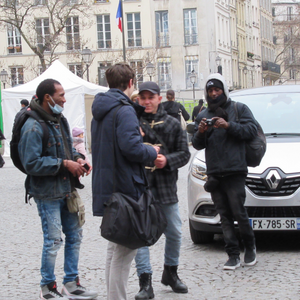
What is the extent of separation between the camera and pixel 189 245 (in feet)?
23.9

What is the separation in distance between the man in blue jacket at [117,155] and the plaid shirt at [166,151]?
2.63 ft

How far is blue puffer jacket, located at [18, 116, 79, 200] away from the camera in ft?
16.1

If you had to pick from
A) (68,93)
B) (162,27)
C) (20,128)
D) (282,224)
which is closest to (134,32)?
(162,27)

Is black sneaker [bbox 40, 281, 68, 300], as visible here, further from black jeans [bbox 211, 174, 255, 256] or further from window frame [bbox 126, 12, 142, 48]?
window frame [bbox 126, 12, 142, 48]

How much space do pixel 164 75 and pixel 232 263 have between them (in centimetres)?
4874

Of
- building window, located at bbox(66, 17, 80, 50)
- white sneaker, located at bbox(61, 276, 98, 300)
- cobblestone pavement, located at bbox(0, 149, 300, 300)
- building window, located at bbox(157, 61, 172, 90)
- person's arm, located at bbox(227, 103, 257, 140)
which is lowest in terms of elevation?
cobblestone pavement, located at bbox(0, 149, 300, 300)

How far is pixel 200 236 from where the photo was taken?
7.18 metres

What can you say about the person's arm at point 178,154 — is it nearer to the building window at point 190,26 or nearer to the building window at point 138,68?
the building window at point 138,68

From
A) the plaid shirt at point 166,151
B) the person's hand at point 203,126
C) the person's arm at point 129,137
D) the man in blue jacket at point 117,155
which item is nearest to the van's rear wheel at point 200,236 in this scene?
the person's hand at point 203,126

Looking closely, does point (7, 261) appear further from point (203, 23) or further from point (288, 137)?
point (203, 23)

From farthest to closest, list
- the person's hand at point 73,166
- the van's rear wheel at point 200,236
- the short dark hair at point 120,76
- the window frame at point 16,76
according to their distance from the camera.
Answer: the window frame at point 16,76, the van's rear wheel at point 200,236, the person's hand at point 73,166, the short dark hair at point 120,76

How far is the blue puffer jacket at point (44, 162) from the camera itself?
4.90 m

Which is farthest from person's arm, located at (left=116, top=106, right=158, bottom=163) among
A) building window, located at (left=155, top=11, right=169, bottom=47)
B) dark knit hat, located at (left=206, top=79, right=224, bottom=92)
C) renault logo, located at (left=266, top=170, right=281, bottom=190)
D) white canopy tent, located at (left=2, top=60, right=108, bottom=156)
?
building window, located at (left=155, top=11, right=169, bottom=47)

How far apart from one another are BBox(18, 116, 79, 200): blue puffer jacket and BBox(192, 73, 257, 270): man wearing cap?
1460 millimetres
